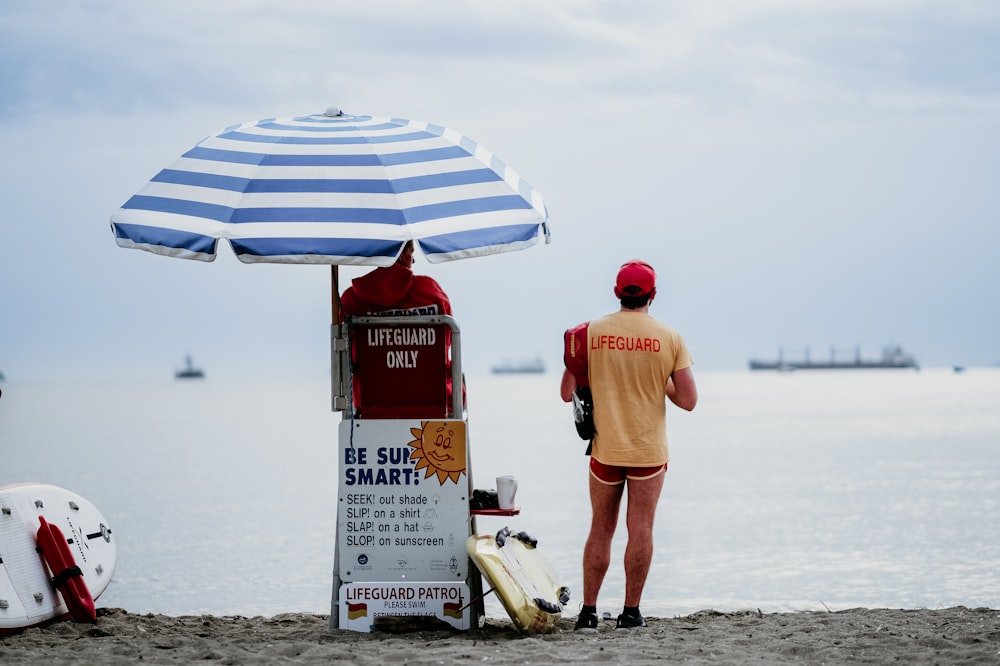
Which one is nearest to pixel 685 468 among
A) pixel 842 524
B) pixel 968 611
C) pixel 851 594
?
pixel 842 524

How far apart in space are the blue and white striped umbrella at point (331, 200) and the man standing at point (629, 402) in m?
0.57

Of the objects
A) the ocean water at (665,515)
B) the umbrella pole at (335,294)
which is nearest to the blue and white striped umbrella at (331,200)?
the umbrella pole at (335,294)

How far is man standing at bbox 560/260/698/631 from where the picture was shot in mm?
5953

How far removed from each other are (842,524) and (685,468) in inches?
393

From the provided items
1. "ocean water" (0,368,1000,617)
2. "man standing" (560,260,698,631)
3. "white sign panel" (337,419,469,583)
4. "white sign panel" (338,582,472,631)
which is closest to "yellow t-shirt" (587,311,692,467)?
"man standing" (560,260,698,631)

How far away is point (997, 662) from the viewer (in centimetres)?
512

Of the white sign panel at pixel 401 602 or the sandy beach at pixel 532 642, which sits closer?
the sandy beach at pixel 532 642

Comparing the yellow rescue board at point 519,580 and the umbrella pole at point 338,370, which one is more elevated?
the umbrella pole at point 338,370

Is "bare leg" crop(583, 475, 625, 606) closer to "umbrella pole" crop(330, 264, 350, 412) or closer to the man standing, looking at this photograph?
the man standing

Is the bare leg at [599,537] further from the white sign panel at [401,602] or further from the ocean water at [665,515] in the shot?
the ocean water at [665,515]

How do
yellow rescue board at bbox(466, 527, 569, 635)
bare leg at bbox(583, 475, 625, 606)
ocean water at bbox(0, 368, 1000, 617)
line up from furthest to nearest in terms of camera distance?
1. ocean water at bbox(0, 368, 1000, 617)
2. bare leg at bbox(583, 475, 625, 606)
3. yellow rescue board at bbox(466, 527, 569, 635)

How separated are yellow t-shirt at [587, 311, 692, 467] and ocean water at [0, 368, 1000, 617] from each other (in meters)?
2.44

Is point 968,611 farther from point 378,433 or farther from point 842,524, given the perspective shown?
point 842,524

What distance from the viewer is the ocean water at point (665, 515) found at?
33.0ft
